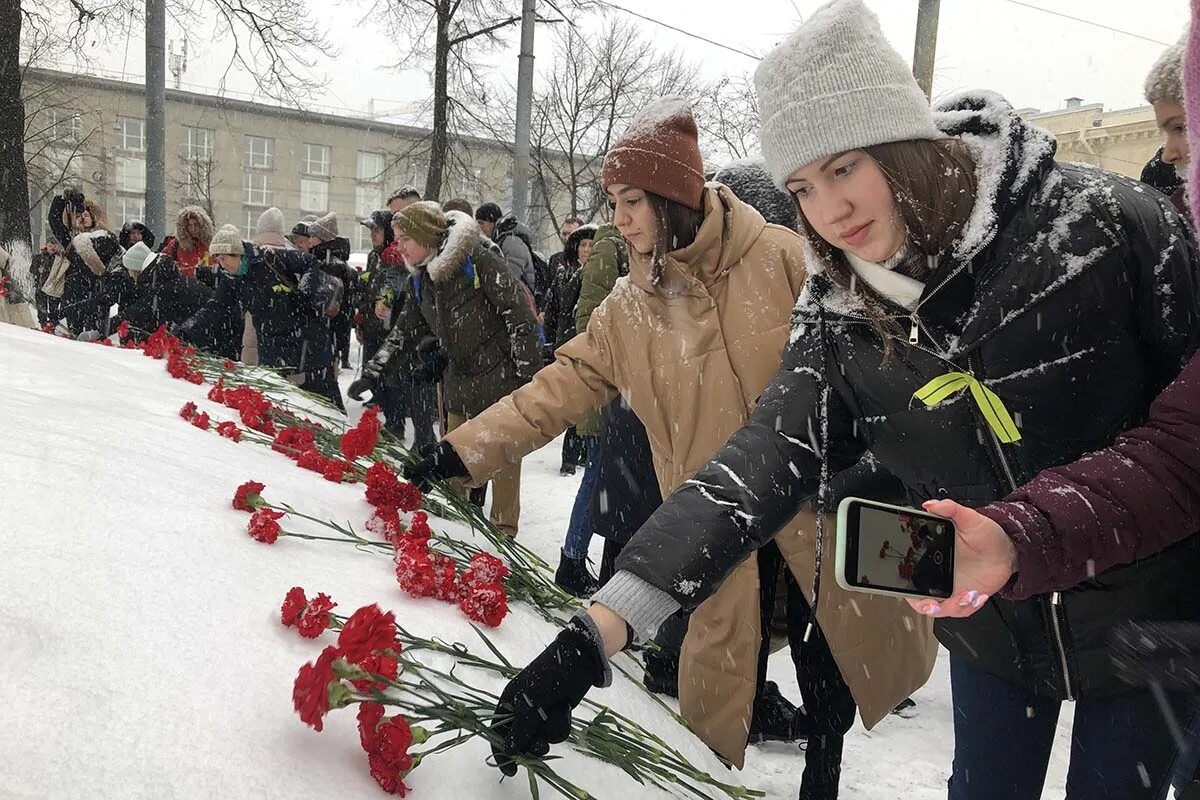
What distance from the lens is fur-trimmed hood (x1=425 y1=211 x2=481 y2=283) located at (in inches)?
181

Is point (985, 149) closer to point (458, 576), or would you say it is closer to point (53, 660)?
point (458, 576)

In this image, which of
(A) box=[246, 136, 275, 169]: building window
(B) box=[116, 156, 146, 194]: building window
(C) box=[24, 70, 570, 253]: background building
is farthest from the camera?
(A) box=[246, 136, 275, 169]: building window

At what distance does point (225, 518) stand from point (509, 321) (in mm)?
2925

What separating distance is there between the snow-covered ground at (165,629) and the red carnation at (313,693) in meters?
0.07

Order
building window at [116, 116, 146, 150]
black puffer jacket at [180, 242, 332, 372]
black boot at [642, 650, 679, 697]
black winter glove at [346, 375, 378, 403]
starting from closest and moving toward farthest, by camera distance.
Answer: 1. black boot at [642, 650, 679, 697]
2. black winter glove at [346, 375, 378, 403]
3. black puffer jacket at [180, 242, 332, 372]
4. building window at [116, 116, 146, 150]

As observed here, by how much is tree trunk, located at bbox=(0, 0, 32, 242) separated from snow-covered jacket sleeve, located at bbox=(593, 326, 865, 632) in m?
9.94

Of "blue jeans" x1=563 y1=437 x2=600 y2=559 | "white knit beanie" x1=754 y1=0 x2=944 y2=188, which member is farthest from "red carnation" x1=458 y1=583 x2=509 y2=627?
"blue jeans" x1=563 y1=437 x2=600 y2=559

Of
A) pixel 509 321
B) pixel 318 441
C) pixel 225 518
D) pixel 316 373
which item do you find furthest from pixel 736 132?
pixel 225 518

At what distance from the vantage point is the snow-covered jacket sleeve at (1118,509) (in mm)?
1091

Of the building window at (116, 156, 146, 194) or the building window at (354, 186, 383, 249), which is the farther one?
the building window at (354, 186, 383, 249)

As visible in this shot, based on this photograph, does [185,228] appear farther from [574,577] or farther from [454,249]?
[574,577]

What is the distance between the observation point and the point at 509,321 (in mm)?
4680

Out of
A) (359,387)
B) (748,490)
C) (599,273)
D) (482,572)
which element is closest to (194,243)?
(599,273)

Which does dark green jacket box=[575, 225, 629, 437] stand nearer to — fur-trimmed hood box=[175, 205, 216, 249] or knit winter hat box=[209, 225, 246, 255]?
knit winter hat box=[209, 225, 246, 255]
